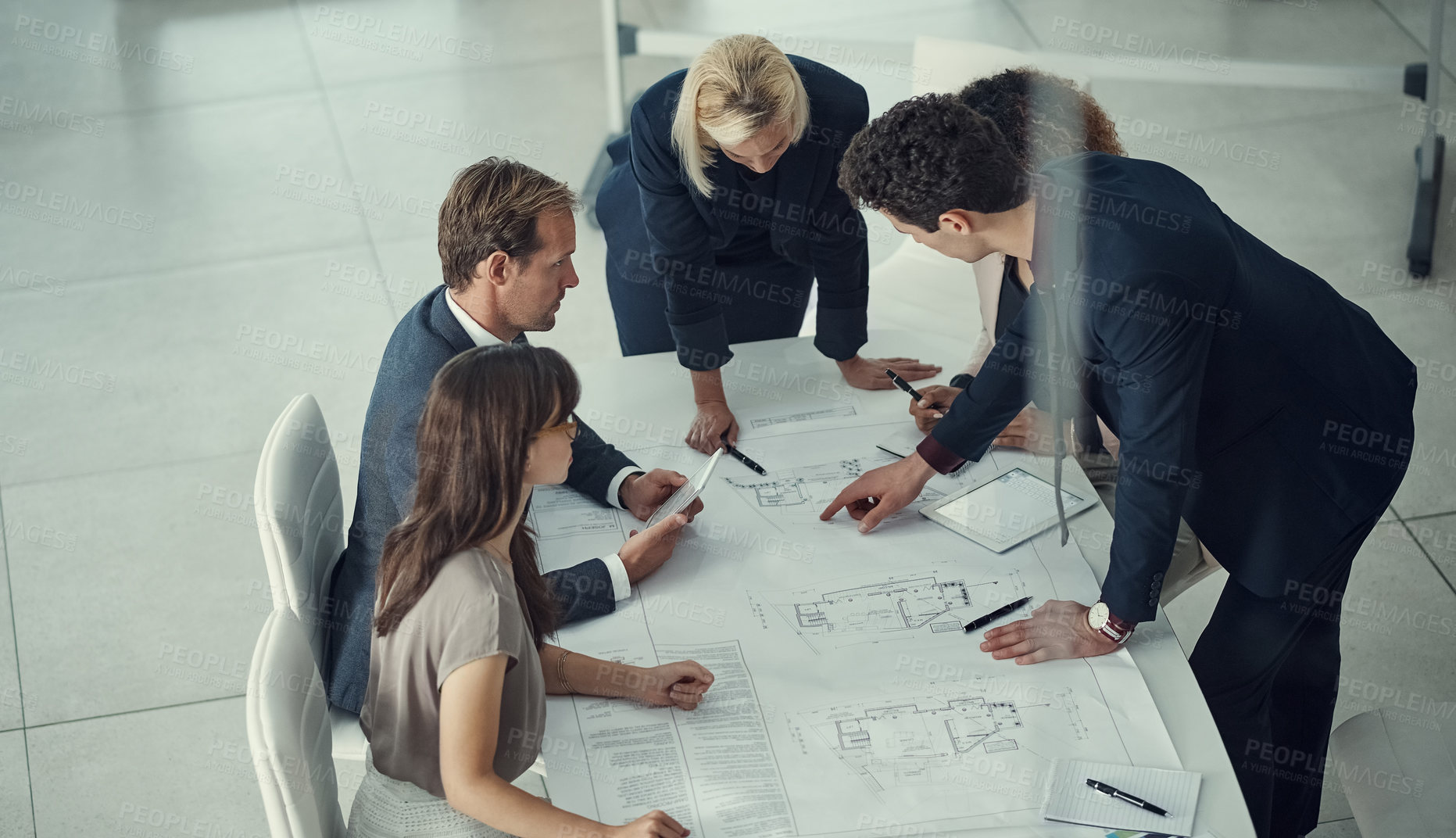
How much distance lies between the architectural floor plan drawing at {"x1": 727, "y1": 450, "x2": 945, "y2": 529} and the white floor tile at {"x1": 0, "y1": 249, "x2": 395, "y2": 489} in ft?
5.78

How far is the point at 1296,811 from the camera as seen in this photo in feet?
7.66

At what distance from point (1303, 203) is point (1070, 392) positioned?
2.89 m

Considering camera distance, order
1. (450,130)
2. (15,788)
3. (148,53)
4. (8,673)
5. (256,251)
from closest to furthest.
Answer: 1. (15,788)
2. (8,673)
3. (256,251)
4. (450,130)
5. (148,53)

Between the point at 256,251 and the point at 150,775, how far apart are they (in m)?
2.18

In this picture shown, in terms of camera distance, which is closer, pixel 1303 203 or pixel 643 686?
pixel 643 686

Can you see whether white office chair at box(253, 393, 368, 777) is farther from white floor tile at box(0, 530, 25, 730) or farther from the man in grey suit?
white floor tile at box(0, 530, 25, 730)

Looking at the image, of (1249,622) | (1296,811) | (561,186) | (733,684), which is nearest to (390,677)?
(733,684)

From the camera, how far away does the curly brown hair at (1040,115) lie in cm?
205

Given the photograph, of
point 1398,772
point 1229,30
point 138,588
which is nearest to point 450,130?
point 138,588

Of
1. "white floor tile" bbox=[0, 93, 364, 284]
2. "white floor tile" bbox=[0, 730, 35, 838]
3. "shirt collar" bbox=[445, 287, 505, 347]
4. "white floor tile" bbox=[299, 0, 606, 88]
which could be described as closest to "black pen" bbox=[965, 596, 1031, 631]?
"shirt collar" bbox=[445, 287, 505, 347]

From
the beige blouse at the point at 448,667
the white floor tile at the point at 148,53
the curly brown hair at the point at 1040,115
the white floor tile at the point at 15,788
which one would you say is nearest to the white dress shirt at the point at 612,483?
the beige blouse at the point at 448,667

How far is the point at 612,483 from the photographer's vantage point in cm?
219

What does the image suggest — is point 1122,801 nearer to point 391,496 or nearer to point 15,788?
point 391,496

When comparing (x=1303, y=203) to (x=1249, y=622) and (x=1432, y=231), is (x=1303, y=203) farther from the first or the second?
(x=1249, y=622)
